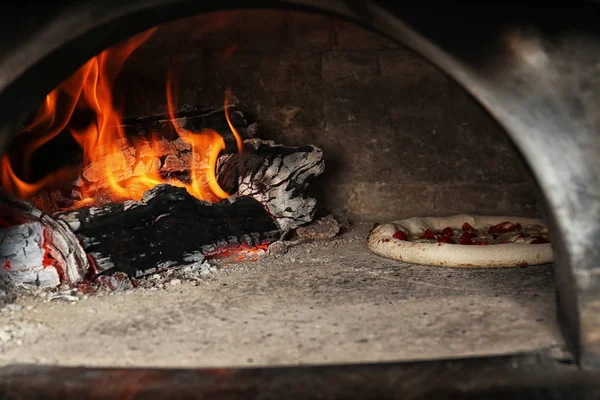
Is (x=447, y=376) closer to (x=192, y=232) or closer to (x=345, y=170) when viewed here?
(x=192, y=232)

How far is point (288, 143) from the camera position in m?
4.03

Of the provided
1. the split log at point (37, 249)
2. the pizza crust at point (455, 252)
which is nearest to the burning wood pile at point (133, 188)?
the split log at point (37, 249)

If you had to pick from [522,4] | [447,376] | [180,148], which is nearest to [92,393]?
[447,376]

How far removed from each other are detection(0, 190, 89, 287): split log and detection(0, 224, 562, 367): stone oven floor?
0.15 metres

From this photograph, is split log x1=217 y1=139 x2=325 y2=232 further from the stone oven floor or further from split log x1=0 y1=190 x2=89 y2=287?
split log x1=0 y1=190 x2=89 y2=287

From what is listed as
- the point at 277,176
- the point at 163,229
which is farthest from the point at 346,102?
the point at 163,229

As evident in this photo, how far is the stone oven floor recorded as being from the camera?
85.0 inches

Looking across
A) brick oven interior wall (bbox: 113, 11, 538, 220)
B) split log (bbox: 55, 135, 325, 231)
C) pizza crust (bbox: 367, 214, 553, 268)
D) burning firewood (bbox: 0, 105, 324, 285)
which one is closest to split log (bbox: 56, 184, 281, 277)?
burning firewood (bbox: 0, 105, 324, 285)

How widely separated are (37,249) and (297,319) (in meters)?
1.15

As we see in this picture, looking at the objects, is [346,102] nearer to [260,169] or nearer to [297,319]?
[260,169]

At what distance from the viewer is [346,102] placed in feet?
13.1

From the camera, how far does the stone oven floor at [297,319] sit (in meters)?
2.16

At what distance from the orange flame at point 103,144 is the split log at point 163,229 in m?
0.26

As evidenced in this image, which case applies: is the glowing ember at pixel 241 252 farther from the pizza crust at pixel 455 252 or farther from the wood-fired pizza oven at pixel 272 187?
the pizza crust at pixel 455 252
